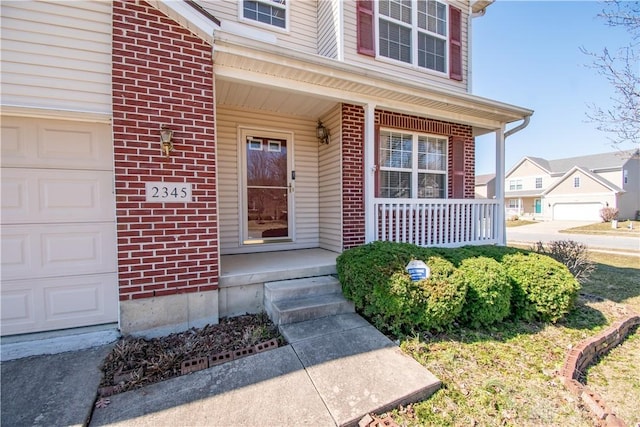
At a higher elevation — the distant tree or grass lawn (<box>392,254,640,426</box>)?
the distant tree

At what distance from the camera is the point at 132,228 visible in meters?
2.89

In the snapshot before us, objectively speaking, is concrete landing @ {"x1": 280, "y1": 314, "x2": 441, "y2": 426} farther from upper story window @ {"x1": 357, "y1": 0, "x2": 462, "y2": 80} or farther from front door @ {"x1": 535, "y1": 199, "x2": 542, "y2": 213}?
front door @ {"x1": 535, "y1": 199, "x2": 542, "y2": 213}

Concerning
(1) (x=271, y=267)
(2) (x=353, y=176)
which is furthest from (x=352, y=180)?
(1) (x=271, y=267)

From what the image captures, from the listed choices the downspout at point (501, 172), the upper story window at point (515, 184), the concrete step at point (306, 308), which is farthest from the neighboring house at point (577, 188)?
the concrete step at point (306, 308)

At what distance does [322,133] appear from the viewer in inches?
204

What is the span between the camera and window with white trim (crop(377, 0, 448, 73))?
5648 mm

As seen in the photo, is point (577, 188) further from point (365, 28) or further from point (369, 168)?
point (369, 168)

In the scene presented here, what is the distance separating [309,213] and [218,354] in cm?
326

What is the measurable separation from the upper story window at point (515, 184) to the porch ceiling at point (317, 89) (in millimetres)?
33544

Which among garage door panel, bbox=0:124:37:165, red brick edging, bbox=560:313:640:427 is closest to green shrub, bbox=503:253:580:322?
red brick edging, bbox=560:313:640:427

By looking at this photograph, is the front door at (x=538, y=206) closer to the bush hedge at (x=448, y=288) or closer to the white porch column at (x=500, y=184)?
the white porch column at (x=500, y=184)

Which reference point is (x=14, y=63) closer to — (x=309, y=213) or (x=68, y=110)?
(x=68, y=110)

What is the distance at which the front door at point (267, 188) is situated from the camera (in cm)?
507

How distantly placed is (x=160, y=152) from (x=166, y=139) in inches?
7.2
